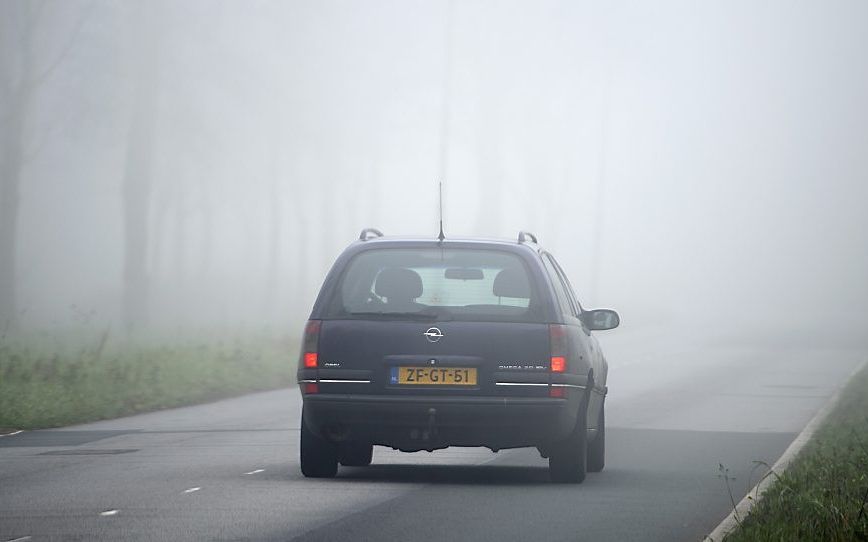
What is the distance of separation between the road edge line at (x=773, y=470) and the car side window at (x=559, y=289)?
73.1 inches

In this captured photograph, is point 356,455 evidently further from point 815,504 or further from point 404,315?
point 815,504

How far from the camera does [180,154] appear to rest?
62812 mm

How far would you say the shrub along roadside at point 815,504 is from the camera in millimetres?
9812

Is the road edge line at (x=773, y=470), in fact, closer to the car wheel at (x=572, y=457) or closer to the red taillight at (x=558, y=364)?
the car wheel at (x=572, y=457)

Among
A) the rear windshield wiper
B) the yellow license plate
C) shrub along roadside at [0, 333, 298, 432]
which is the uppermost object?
the rear windshield wiper

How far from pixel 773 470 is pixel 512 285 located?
2.57 m

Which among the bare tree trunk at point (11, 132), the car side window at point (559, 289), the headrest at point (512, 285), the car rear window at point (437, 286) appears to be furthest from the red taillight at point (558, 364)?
the bare tree trunk at point (11, 132)

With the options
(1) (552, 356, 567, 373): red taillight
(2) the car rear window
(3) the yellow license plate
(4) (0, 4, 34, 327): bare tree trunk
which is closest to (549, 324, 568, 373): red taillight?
(1) (552, 356, 567, 373): red taillight

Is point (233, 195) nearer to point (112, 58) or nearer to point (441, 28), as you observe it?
point (441, 28)

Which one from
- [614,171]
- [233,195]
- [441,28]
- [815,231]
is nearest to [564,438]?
[441,28]

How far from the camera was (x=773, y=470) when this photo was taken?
47.3ft

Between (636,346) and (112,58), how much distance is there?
46.7 feet

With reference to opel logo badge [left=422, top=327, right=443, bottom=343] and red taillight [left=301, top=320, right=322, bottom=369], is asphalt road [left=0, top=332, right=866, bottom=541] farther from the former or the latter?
opel logo badge [left=422, top=327, right=443, bottom=343]

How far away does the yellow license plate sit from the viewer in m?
13.0
